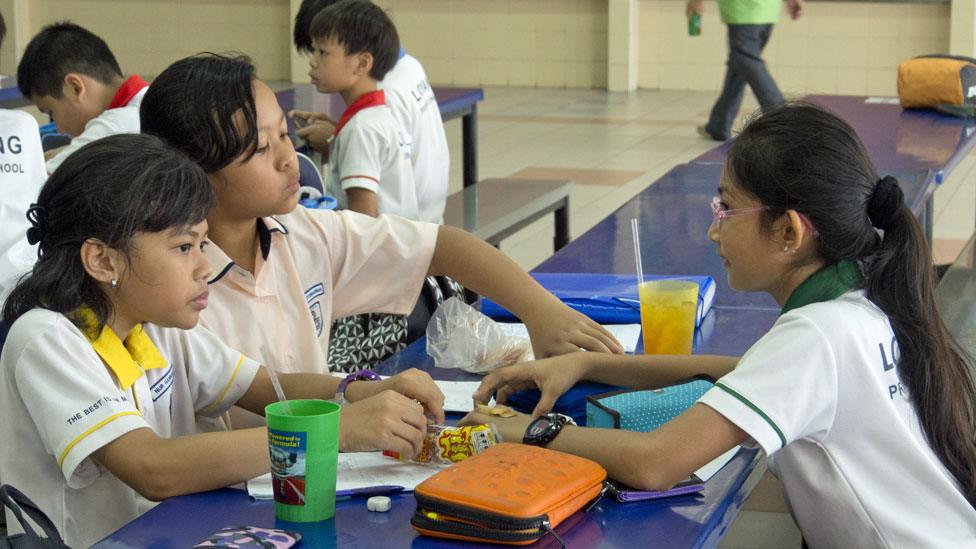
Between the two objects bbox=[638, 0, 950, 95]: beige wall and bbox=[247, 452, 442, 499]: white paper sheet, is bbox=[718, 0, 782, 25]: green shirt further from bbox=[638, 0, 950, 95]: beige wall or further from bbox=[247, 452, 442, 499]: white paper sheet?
bbox=[247, 452, 442, 499]: white paper sheet

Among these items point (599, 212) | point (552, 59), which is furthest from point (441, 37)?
A: point (599, 212)

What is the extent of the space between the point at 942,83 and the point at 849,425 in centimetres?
346

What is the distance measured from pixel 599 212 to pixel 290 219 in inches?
165

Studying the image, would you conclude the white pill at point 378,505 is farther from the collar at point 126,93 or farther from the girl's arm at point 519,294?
the collar at point 126,93

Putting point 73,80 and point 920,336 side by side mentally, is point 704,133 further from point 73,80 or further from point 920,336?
point 920,336

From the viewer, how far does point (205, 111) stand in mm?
1879

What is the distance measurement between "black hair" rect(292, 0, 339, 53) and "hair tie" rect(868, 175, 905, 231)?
8.59ft

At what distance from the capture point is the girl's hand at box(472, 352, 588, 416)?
180 centimetres

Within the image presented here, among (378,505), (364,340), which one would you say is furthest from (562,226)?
(378,505)

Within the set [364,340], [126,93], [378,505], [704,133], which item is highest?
[126,93]

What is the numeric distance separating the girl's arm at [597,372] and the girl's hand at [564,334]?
0.09m

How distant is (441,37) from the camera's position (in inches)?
439

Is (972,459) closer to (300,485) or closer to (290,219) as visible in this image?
(300,485)

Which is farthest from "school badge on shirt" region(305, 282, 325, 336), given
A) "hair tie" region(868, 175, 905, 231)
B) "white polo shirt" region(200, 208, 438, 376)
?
"hair tie" region(868, 175, 905, 231)
